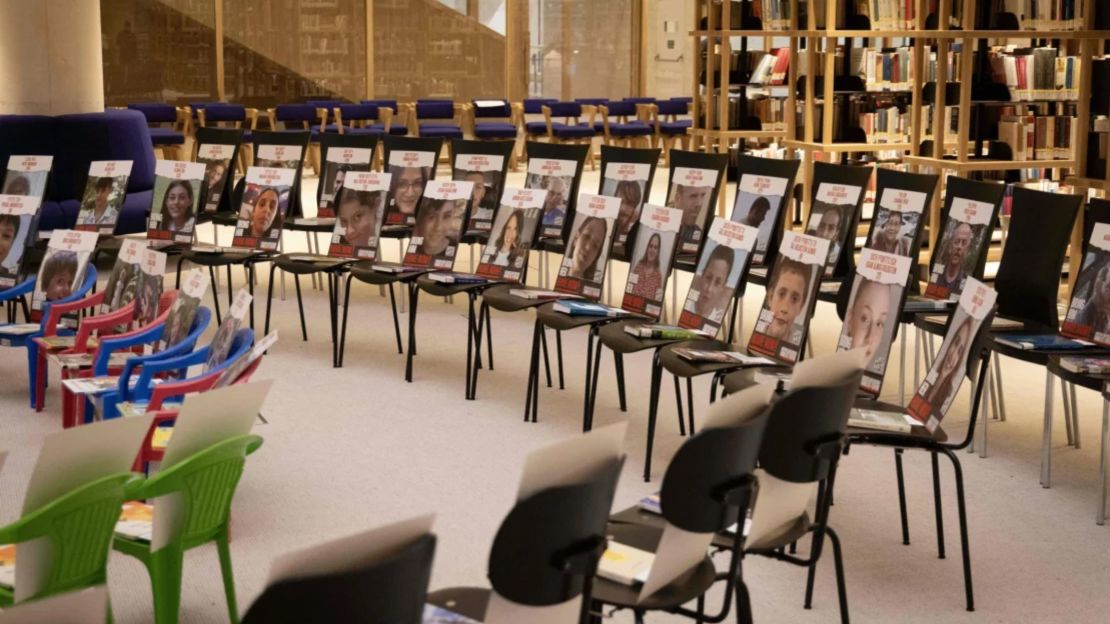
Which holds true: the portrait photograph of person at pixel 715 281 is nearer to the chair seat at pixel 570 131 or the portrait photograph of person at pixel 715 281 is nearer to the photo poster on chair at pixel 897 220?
the photo poster on chair at pixel 897 220

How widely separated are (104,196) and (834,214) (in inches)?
178

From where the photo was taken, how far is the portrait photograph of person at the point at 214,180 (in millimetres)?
8773

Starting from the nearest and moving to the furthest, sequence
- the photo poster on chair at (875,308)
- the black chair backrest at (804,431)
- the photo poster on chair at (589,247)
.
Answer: the black chair backrest at (804,431)
the photo poster on chair at (875,308)
the photo poster on chair at (589,247)

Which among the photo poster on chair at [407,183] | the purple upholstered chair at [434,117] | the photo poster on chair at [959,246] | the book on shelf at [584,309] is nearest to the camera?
the photo poster on chair at [959,246]

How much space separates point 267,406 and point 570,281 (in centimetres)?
152

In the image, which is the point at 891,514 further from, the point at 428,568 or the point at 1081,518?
the point at 428,568

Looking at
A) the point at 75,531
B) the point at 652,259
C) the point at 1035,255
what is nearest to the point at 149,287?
the point at 652,259

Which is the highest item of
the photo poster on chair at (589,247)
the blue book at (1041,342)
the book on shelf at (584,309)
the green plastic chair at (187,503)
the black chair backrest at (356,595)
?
the photo poster on chair at (589,247)

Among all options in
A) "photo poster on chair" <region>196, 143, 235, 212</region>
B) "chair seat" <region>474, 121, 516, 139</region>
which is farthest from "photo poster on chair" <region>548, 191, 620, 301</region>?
"chair seat" <region>474, 121, 516, 139</region>

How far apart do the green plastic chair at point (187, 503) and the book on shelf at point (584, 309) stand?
2432 mm

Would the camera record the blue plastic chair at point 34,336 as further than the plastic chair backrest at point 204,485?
Yes

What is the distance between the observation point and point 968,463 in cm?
548

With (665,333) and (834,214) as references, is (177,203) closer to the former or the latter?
(665,333)

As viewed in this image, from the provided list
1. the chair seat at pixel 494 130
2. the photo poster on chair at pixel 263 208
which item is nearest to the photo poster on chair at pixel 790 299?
the photo poster on chair at pixel 263 208
